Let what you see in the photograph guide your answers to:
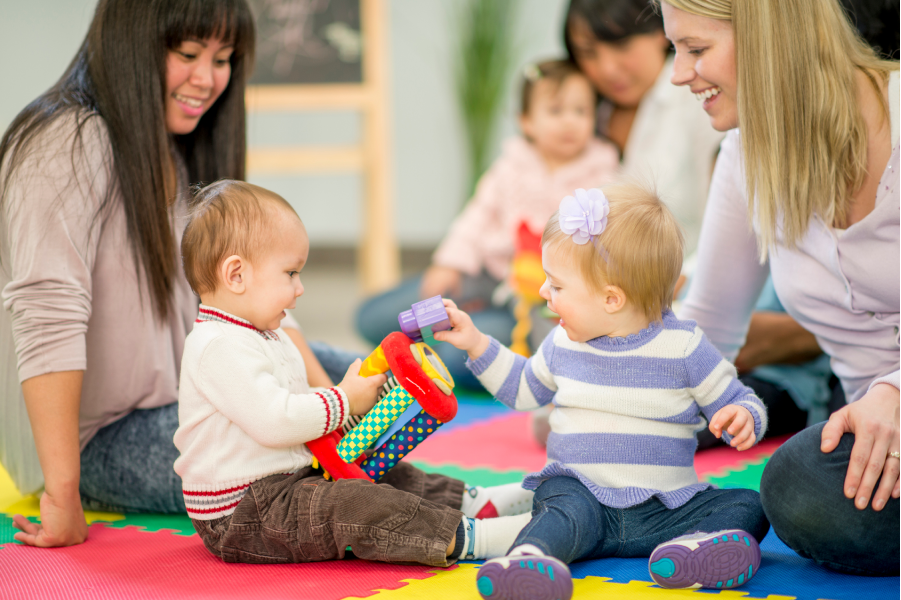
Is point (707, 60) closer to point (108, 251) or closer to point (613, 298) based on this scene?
point (613, 298)

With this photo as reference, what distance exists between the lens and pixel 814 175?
3.59ft

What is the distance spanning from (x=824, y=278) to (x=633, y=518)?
457mm

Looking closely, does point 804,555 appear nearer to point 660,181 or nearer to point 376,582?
point 376,582

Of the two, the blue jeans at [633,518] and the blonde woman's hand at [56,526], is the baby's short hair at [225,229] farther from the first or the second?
the blue jeans at [633,518]

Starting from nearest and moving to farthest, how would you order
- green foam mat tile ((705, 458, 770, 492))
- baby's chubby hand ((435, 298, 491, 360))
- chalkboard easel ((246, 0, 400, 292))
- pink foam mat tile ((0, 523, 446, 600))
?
pink foam mat tile ((0, 523, 446, 600)) < baby's chubby hand ((435, 298, 491, 360)) < green foam mat tile ((705, 458, 770, 492)) < chalkboard easel ((246, 0, 400, 292))

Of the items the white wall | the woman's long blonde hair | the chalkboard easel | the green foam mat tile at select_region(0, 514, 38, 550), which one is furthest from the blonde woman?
the white wall

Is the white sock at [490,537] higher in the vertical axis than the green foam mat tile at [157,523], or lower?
higher

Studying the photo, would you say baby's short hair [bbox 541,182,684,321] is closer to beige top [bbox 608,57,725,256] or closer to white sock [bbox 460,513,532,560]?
white sock [bbox 460,513,532,560]

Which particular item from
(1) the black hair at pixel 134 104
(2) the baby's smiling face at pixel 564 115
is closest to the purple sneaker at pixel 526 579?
(1) the black hair at pixel 134 104

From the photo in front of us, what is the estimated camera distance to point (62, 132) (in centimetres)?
114

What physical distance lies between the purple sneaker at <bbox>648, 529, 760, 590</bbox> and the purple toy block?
1.25 feet

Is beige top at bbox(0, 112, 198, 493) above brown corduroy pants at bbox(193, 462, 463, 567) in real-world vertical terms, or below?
above

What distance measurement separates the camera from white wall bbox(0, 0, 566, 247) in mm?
4020

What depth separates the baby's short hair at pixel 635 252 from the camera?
992mm
